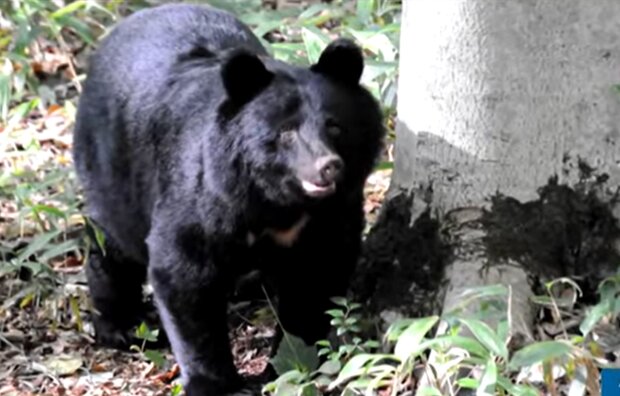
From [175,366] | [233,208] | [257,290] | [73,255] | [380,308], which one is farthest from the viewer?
[73,255]

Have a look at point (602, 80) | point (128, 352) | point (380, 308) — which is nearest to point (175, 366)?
point (128, 352)

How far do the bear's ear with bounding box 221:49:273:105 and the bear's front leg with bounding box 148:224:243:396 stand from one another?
1.74 ft

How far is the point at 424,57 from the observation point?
511 cm

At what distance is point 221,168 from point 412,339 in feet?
3.32

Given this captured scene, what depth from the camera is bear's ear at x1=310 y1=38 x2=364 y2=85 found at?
490 cm

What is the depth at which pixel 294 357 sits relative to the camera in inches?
199

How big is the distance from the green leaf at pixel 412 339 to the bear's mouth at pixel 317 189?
0.56m

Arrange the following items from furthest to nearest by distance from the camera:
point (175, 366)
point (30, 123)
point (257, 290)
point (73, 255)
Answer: point (30, 123), point (73, 255), point (257, 290), point (175, 366)

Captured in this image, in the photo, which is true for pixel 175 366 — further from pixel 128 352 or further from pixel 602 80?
pixel 602 80

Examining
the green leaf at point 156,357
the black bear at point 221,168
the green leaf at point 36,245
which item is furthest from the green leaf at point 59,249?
the green leaf at point 156,357

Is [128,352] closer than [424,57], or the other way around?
[424,57]

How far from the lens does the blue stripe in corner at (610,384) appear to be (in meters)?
4.27

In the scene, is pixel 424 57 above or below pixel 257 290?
above

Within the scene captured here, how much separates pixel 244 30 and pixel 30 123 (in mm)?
2631
